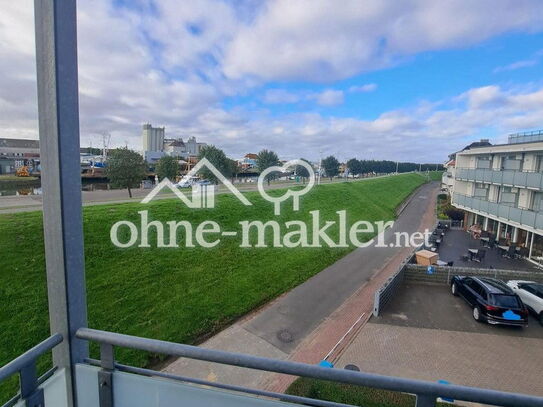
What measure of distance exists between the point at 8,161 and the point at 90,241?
958 centimetres

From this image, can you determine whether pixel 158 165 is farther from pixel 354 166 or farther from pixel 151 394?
pixel 354 166

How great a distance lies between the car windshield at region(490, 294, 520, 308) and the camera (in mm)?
9406

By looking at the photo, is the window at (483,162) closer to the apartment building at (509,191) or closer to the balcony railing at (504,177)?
the apartment building at (509,191)

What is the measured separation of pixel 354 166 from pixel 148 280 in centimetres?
8584

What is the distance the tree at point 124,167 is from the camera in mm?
19875

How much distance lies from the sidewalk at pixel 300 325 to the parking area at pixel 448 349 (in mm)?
671

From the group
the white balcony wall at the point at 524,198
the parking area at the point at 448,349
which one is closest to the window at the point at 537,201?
the white balcony wall at the point at 524,198

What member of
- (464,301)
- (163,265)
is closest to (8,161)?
(163,265)

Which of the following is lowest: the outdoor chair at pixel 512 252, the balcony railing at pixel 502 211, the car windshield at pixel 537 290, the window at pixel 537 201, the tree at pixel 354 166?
the outdoor chair at pixel 512 252

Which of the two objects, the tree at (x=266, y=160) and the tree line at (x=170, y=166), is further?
the tree at (x=266, y=160)

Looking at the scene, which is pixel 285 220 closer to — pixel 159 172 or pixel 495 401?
pixel 159 172

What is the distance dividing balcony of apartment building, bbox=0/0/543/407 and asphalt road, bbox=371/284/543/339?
949 cm

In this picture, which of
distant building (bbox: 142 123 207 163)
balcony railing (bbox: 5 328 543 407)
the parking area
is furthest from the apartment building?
distant building (bbox: 142 123 207 163)

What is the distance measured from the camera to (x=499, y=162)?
71.3ft
